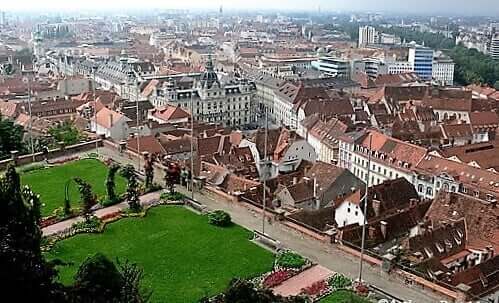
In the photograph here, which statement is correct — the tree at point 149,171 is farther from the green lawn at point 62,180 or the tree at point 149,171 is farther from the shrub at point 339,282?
the shrub at point 339,282

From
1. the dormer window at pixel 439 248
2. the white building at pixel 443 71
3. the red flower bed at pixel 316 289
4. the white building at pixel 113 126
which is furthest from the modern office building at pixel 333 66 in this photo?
the red flower bed at pixel 316 289

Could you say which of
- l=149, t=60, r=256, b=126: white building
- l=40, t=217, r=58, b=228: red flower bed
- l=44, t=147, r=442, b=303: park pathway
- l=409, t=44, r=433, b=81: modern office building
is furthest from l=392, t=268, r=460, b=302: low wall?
l=409, t=44, r=433, b=81: modern office building

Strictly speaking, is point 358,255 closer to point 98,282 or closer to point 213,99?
point 98,282

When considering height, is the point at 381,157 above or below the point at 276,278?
below

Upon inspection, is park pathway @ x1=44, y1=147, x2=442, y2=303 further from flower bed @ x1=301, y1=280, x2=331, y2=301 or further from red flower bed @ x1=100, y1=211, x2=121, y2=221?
red flower bed @ x1=100, y1=211, x2=121, y2=221

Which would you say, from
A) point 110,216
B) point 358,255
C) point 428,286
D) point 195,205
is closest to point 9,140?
point 110,216

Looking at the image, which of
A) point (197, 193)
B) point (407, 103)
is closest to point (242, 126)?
point (407, 103)
